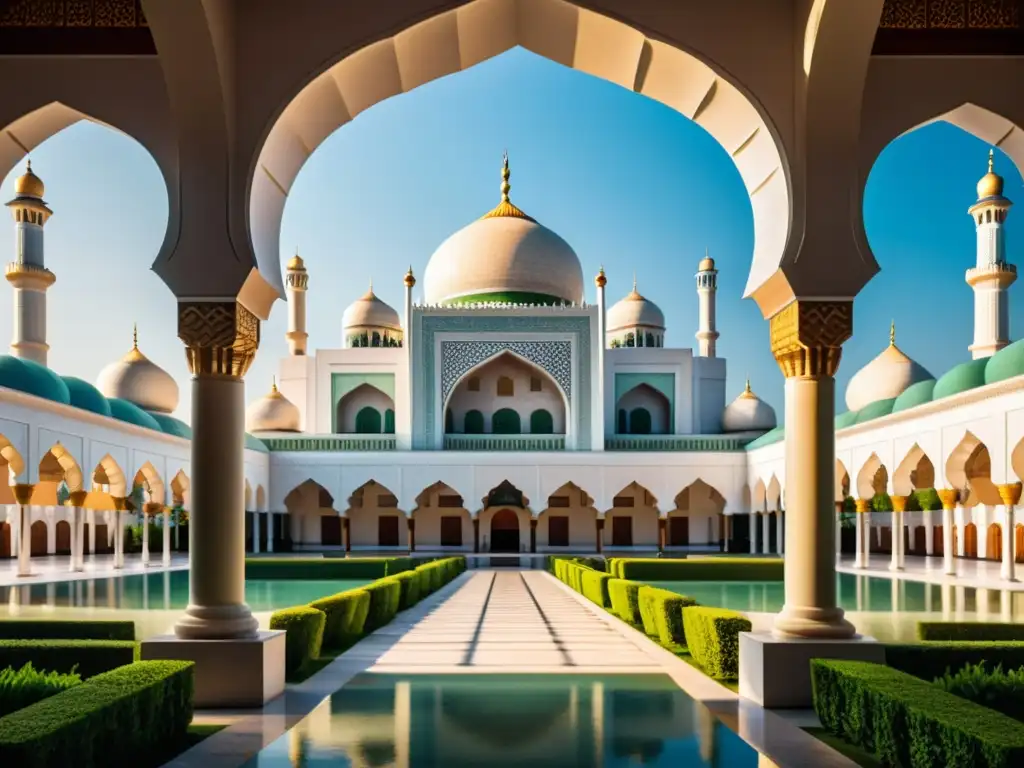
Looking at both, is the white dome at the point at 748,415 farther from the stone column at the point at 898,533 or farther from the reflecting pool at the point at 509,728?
the reflecting pool at the point at 509,728

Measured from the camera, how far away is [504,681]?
5.98 m

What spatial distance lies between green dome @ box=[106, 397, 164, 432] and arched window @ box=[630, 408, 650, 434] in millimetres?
11892

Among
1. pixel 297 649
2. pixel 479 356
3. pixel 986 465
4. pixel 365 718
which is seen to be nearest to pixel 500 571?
pixel 479 356

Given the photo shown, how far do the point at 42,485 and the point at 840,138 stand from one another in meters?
21.7

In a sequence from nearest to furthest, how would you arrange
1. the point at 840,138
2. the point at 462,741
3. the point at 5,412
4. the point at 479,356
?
the point at 462,741, the point at 840,138, the point at 5,412, the point at 479,356

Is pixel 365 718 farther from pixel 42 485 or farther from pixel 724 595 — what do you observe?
pixel 42 485

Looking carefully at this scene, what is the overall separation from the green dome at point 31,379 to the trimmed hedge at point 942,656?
1298 cm

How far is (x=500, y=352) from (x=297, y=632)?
20.1 m

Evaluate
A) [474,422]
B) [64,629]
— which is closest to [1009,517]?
[64,629]

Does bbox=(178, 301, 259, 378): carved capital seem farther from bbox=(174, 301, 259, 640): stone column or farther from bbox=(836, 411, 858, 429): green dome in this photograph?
bbox=(836, 411, 858, 429): green dome

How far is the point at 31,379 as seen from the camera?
16.0 metres

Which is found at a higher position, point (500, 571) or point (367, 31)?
point (367, 31)

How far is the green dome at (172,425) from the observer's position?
2306 centimetres

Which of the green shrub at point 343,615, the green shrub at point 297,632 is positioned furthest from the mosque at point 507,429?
the green shrub at point 297,632
